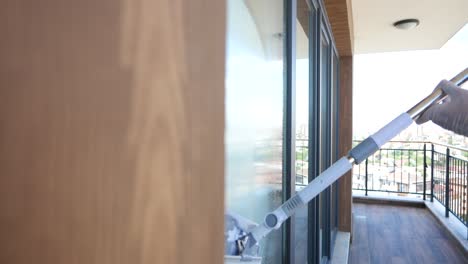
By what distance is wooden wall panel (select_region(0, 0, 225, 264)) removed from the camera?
27 cm

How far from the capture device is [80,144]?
293 millimetres

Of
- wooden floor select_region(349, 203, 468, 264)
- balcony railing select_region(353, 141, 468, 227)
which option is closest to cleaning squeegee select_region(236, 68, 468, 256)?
wooden floor select_region(349, 203, 468, 264)

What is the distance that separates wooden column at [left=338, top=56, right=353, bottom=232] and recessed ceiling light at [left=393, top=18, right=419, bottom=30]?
0.55m

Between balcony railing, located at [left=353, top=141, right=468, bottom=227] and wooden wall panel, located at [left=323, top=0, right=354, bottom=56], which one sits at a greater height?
wooden wall panel, located at [left=323, top=0, right=354, bottom=56]

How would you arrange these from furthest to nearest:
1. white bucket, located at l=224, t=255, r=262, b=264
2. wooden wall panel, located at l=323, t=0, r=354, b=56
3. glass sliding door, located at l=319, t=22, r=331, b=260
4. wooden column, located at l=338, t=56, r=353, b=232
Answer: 1. wooden column, located at l=338, t=56, r=353, b=232
2. glass sliding door, located at l=319, t=22, r=331, b=260
3. wooden wall panel, located at l=323, t=0, r=354, b=56
4. white bucket, located at l=224, t=255, r=262, b=264

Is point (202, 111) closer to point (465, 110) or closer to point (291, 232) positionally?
point (465, 110)

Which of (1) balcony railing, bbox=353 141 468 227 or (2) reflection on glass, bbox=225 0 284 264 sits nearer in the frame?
(2) reflection on glass, bbox=225 0 284 264

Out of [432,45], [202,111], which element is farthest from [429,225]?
[202,111]

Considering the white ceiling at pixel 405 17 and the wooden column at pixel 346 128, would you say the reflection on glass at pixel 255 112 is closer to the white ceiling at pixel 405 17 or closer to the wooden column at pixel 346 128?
the white ceiling at pixel 405 17

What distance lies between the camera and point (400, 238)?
3594mm

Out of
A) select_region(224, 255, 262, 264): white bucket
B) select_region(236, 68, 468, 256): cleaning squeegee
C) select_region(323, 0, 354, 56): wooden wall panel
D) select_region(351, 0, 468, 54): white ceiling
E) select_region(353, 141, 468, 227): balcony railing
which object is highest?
select_region(351, 0, 468, 54): white ceiling

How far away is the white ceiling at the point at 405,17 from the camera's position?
2.81 meters

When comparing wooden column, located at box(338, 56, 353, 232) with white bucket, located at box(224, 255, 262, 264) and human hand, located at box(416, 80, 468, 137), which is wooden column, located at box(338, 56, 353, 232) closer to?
human hand, located at box(416, 80, 468, 137)

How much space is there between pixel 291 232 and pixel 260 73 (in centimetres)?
57
